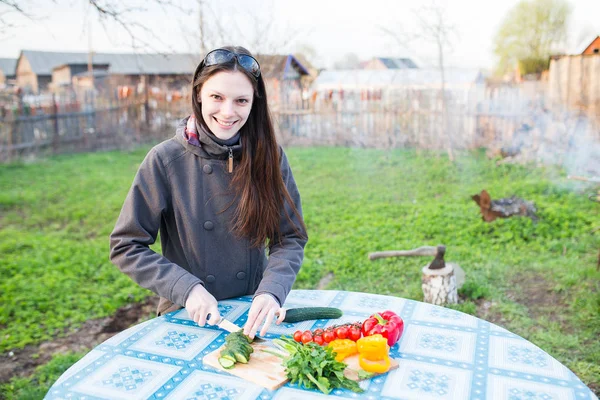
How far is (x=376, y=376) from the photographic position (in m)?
1.72

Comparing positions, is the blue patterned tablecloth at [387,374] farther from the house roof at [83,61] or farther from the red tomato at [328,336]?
the house roof at [83,61]

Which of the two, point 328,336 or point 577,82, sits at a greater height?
point 577,82

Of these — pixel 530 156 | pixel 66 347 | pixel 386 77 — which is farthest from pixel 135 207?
pixel 386 77

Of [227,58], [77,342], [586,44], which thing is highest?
[586,44]

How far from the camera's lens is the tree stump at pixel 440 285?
4.35m

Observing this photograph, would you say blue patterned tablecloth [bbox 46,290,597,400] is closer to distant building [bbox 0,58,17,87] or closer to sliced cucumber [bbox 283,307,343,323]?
sliced cucumber [bbox 283,307,343,323]

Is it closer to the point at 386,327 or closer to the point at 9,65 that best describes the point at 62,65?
the point at 9,65

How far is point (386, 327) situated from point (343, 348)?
0.17 m

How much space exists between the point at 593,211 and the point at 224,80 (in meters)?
6.05

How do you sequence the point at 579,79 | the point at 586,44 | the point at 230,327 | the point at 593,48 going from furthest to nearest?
the point at 579,79, the point at 586,44, the point at 593,48, the point at 230,327

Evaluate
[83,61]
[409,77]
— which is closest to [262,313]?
[409,77]

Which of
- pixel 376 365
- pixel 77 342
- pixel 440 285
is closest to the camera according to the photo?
pixel 376 365

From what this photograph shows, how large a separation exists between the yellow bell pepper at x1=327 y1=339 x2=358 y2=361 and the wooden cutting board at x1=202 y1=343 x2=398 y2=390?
17 mm

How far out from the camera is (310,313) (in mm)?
2119
